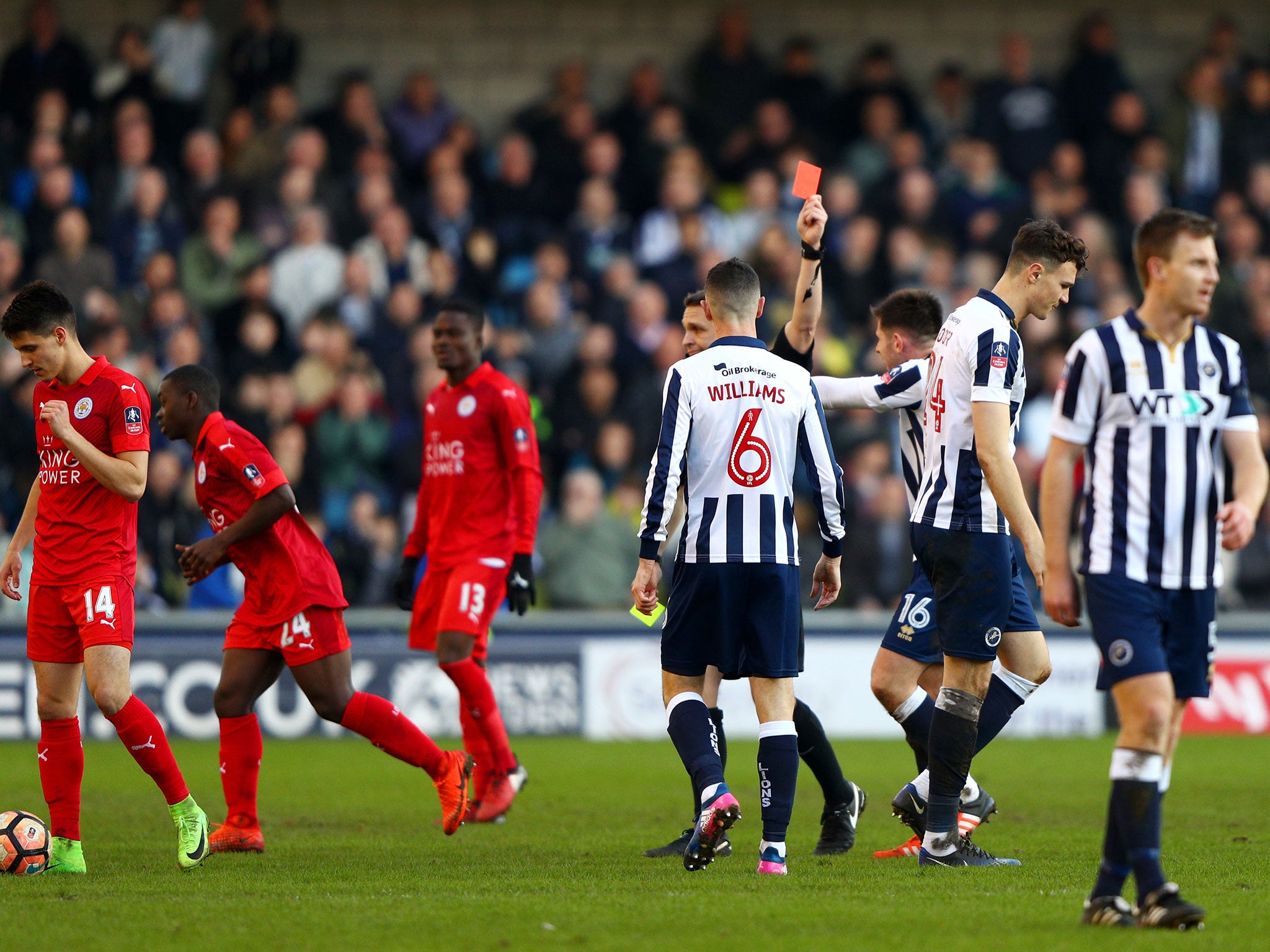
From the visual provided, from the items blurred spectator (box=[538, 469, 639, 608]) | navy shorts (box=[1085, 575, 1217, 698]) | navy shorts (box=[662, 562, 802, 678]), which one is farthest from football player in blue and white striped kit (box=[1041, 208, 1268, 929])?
blurred spectator (box=[538, 469, 639, 608])

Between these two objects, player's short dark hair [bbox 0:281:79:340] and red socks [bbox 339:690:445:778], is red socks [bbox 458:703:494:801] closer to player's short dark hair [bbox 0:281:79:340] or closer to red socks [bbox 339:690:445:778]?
red socks [bbox 339:690:445:778]

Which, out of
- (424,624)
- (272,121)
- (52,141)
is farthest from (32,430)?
(424,624)

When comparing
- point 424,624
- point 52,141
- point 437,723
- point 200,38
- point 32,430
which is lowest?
A: point 437,723

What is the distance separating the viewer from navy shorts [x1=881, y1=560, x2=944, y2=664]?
24.1 ft

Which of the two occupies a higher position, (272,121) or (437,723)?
(272,121)

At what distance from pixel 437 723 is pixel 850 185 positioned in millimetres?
7702

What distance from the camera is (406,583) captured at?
9.20 m

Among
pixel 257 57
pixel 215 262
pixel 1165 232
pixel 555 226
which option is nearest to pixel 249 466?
pixel 1165 232

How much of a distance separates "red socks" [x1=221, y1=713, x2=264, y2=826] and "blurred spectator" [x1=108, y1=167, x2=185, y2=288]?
30.2 feet

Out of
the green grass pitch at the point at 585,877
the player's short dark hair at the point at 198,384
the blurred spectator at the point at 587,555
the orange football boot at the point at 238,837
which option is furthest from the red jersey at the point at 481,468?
the blurred spectator at the point at 587,555

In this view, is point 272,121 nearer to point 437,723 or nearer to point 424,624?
point 437,723

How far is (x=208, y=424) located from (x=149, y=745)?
147 centimetres

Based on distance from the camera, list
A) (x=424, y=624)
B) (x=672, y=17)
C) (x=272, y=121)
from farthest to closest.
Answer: (x=672, y=17)
(x=272, y=121)
(x=424, y=624)

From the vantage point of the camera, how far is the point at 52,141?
15992 millimetres
